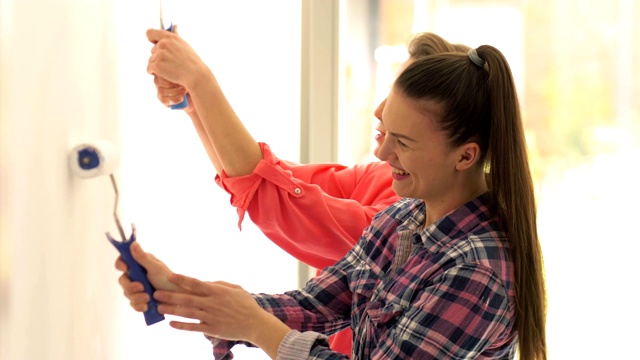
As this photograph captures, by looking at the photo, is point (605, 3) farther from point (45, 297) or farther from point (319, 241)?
point (45, 297)

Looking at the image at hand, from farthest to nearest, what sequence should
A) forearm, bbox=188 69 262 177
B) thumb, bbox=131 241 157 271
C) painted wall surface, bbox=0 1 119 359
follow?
forearm, bbox=188 69 262 177 → thumb, bbox=131 241 157 271 → painted wall surface, bbox=0 1 119 359

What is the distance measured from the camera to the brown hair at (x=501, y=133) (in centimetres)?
101

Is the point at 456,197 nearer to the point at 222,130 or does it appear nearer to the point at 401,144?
the point at 401,144

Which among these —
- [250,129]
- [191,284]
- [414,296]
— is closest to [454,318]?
[414,296]

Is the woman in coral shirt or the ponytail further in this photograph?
the woman in coral shirt

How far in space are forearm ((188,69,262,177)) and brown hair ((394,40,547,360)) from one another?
0.80 feet

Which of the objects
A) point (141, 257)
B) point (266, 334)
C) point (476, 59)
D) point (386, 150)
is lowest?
point (266, 334)

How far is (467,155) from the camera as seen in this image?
3.40ft

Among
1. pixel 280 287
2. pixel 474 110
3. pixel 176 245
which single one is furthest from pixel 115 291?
pixel 280 287

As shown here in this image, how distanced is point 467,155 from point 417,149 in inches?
2.6

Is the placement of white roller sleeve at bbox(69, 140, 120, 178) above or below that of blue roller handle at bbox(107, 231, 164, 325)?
above

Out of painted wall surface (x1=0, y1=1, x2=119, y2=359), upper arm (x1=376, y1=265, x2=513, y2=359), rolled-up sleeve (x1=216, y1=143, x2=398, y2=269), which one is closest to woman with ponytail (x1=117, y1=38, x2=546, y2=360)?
upper arm (x1=376, y1=265, x2=513, y2=359)

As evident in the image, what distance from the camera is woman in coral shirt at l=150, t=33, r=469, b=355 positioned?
1.14m

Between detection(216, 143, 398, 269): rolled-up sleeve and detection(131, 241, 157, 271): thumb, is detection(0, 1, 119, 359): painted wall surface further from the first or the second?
detection(216, 143, 398, 269): rolled-up sleeve
